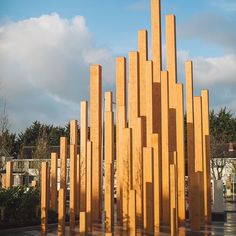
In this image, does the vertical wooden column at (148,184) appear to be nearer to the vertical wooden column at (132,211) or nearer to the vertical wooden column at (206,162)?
the vertical wooden column at (132,211)

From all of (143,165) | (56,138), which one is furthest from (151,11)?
(56,138)

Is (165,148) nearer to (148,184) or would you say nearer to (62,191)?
(148,184)

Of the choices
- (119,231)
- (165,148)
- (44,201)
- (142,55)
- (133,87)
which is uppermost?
(142,55)

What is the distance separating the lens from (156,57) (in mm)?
14219

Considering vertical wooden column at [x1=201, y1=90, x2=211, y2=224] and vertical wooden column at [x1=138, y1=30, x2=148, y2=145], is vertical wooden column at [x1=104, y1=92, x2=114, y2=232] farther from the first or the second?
vertical wooden column at [x1=201, y1=90, x2=211, y2=224]

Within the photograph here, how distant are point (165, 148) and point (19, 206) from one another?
4.55 meters

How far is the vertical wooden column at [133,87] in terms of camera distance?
13.6 meters

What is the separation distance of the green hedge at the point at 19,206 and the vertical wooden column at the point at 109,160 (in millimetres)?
2760

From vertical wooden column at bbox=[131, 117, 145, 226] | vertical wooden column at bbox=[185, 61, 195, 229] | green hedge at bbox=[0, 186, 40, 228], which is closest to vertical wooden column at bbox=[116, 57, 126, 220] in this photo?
vertical wooden column at bbox=[131, 117, 145, 226]

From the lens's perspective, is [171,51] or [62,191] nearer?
[62,191]

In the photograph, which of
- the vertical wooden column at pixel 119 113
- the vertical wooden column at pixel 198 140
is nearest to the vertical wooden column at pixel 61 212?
the vertical wooden column at pixel 119 113

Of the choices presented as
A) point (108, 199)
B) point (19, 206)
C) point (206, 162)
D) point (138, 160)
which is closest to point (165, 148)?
point (138, 160)

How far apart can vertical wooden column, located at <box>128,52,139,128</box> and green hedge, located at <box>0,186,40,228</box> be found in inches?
146

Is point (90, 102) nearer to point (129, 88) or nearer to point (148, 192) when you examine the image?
point (129, 88)
